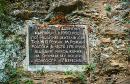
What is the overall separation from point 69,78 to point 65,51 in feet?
1.63

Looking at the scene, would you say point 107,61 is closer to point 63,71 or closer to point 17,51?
point 63,71

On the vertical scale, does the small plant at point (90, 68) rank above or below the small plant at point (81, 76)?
above

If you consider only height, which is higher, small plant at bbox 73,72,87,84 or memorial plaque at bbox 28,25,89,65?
memorial plaque at bbox 28,25,89,65

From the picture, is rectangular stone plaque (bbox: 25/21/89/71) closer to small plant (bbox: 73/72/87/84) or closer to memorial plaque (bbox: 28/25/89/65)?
memorial plaque (bbox: 28/25/89/65)

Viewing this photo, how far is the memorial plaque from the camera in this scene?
18.0 feet

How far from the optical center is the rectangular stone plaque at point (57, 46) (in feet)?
17.9

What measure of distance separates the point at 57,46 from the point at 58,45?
2cm

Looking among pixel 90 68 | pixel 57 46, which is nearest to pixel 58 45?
pixel 57 46

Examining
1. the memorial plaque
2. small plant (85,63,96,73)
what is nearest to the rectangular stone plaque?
the memorial plaque

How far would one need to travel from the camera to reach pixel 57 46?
5590 millimetres

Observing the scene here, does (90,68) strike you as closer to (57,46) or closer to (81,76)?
(81,76)

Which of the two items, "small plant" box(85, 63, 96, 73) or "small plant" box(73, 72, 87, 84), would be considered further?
"small plant" box(85, 63, 96, 73)

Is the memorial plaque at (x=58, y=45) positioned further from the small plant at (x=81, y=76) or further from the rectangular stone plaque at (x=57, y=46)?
the small plant at (x=81, y=76)

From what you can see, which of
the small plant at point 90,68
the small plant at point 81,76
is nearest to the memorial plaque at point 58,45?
the small plant at point 90,68
